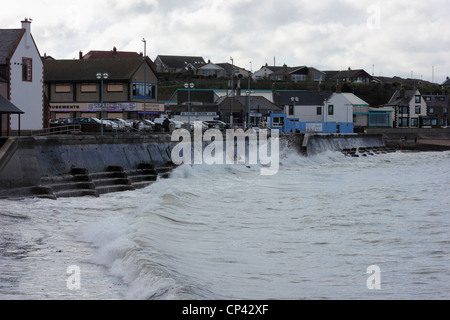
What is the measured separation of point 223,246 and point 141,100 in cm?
6711

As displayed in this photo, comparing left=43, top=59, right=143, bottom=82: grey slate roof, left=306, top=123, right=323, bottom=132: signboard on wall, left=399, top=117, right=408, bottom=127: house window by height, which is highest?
left=43, top=59, right=143, bottom=82: grey slate roof

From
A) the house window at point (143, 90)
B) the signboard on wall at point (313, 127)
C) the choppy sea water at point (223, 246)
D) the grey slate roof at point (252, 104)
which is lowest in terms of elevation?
the choppy sea water at point (223, 246)

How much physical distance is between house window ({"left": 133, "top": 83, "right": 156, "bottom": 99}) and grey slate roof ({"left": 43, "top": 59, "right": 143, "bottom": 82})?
2195 millimetres

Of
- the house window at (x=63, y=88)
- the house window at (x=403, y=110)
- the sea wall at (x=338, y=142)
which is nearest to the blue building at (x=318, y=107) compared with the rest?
the house window at (x=403, y=110)

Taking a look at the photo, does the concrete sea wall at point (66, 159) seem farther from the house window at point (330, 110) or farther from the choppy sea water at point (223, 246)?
the house window at point (330, 110)

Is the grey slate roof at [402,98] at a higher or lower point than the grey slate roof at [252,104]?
higher

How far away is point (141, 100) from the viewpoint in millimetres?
81000

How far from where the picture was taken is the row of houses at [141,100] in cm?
4537

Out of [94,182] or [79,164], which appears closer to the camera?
[94,182]

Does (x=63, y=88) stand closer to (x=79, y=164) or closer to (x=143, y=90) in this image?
(x=143, y=90)

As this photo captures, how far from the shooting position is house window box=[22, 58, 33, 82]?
45.0m

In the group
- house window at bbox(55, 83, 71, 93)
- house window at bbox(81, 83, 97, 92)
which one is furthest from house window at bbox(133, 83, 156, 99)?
house window at bbox(55, 83, 71, 93)

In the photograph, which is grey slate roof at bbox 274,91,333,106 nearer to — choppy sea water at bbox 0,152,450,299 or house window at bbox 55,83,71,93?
house window at bbox 55,83,71,93

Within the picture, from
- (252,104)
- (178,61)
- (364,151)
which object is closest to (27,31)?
(364,151)
